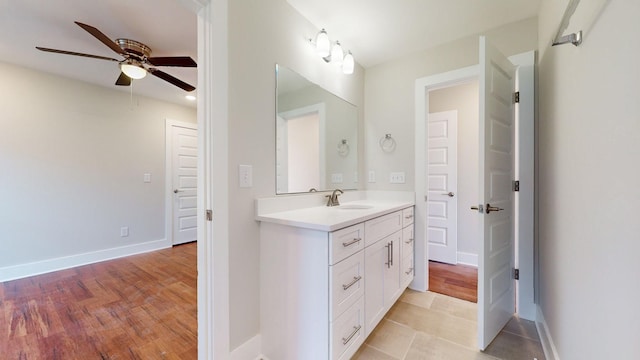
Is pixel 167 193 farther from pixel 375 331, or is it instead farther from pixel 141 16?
pixel 375 331

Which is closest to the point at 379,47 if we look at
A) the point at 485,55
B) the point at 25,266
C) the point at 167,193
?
the point at 485,55

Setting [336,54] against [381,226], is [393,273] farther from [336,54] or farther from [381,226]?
[336,54]

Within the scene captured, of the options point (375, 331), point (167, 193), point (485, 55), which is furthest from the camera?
point (167, 193)

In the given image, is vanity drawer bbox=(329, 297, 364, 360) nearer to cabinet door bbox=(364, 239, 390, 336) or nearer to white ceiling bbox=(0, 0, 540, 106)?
cabinet door bbox=(364, 239, 390, 336)

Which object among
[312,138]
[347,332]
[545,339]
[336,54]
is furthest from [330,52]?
[545,339]

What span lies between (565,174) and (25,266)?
490 cm

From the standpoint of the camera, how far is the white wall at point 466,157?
Result: 285 centimetres

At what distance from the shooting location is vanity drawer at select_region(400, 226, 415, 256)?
206cm

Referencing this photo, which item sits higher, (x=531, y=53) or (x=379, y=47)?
(x=379, y=47)

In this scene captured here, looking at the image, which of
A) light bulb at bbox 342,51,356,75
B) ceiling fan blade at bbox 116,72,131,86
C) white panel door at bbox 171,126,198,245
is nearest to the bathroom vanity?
light bulb at bbox 342,51,356,75

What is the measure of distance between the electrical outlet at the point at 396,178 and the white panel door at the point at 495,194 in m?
0.87

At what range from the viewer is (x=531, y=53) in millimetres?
1826

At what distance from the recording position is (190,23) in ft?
6.44

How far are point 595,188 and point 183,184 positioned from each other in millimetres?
4620
